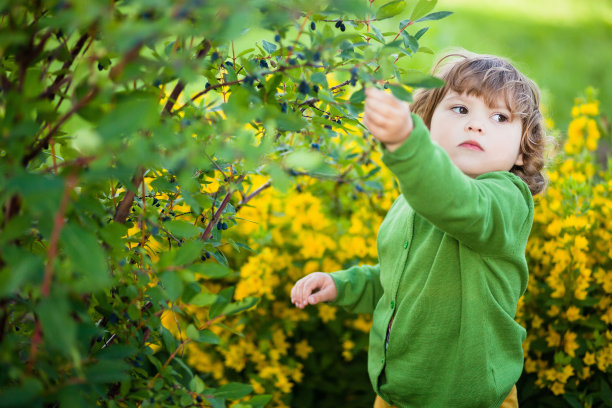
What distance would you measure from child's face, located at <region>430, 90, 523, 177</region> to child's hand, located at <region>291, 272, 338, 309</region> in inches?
21.2

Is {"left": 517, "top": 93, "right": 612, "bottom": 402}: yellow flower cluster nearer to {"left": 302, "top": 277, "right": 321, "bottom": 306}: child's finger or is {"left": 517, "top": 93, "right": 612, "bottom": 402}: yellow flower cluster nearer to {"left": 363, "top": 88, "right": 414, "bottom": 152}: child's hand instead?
{"left": 302, "top": 277, "right": 321, "bottom": 306}: child's finger

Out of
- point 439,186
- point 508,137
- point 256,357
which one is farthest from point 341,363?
point 439,186

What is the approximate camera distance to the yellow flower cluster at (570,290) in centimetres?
208

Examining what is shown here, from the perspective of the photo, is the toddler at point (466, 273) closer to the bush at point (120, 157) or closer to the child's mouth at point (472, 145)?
the child's mouth at point (472, 145)

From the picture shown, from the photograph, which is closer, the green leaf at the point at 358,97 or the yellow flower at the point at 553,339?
the green leaf at the point at 358,97

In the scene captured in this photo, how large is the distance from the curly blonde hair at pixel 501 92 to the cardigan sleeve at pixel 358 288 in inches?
20.7

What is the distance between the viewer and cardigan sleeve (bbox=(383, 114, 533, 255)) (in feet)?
3.67

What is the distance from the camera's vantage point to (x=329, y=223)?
243 cm

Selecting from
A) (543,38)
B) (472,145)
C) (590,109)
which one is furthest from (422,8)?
(543,38)

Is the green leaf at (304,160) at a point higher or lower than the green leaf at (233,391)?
higher

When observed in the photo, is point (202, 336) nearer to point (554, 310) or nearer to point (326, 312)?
point (326, 312)

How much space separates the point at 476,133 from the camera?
1.53m

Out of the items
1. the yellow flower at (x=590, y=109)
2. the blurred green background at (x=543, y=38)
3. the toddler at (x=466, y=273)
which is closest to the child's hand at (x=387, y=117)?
the toddler at (x=466, y=273)

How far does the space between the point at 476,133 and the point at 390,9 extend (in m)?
0.45
